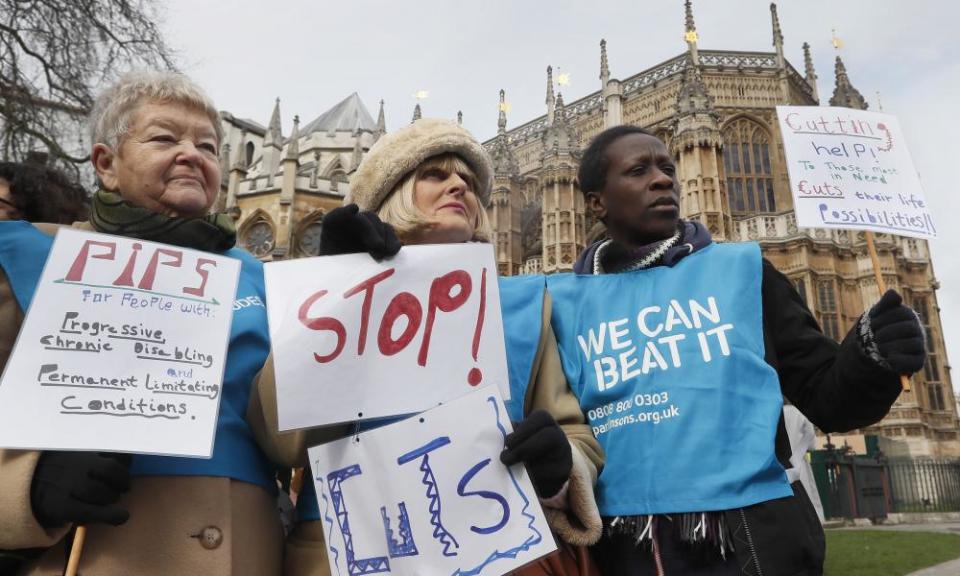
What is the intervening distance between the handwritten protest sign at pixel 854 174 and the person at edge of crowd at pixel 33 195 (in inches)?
132

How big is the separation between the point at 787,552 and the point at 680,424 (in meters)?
0.42

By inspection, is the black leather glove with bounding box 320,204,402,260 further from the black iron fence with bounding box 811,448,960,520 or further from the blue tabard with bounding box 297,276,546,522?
the black iron fence with bounding box 811,448,960,520

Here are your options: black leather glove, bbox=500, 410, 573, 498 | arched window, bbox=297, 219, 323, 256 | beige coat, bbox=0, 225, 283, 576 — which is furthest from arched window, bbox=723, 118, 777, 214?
beige coat, bbox=0, 225, 283, 576

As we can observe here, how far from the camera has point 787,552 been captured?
1.66m

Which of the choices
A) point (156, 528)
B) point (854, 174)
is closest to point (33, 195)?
point (156, 528)

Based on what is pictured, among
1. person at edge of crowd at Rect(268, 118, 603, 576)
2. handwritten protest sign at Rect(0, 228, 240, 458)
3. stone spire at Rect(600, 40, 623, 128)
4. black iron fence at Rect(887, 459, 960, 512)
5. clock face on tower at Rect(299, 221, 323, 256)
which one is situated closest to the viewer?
handwritten protest sign at Rect(0, 228, 240, 458)

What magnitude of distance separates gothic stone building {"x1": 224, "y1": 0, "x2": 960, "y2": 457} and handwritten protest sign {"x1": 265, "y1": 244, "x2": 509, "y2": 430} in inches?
862

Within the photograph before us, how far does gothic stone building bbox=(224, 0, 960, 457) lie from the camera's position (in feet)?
70.9

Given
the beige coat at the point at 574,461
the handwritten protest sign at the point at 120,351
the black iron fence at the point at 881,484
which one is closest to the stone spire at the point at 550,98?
the black iron fence at the point at 881,484

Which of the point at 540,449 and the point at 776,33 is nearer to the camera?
the point at 540,449

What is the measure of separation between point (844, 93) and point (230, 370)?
29854 millimetres

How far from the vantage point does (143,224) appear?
1.79m

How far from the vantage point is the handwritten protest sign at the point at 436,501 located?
141cm

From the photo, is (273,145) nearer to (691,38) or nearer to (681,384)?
(691,38)
